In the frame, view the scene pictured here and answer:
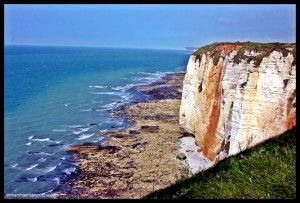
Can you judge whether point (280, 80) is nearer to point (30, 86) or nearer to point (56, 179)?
point (56, 179)

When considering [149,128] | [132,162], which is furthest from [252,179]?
[149,128]

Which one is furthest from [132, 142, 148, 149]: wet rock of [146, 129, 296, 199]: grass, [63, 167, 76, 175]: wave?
[146, 129, 296, 199]: grass

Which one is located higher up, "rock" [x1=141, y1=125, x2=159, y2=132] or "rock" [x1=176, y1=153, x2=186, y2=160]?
"rock" [x1=176, y1=153, x2=186, y2=160]

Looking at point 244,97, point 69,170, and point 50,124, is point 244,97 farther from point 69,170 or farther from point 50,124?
point 50,124

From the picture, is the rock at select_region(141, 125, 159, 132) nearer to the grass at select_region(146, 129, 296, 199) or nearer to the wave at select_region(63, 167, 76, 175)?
the wave at select_region(63, 167, 76, 175)
